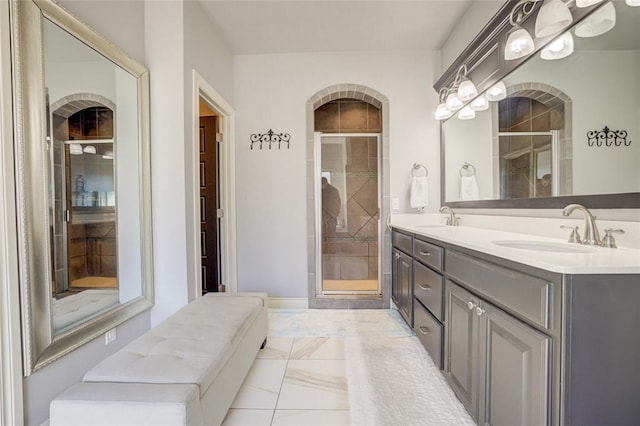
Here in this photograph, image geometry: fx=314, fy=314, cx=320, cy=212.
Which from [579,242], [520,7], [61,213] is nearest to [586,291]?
[579,242]

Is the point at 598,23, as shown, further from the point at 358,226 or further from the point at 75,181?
the point at 358,226

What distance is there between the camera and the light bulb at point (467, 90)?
2462mm

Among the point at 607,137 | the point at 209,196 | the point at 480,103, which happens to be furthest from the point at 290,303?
the point at 607,137

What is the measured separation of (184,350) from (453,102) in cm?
270

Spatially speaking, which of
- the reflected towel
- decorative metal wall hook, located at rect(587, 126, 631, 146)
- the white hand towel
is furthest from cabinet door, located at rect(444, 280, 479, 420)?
the white hand towel

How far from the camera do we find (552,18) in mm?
1520

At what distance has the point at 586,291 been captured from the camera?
912 mm

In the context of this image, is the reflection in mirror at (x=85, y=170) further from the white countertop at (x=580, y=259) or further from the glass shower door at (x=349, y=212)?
the glass shower door at (x=349, y=212)

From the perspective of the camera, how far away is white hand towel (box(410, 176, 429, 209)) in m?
3.10

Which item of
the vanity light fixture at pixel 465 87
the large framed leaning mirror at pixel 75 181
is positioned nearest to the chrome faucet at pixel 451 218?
the vanity light fixture at pixel 465 87

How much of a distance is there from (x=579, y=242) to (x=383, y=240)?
194 cm

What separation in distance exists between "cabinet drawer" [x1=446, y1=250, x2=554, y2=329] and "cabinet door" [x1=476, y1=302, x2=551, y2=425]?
5 cm

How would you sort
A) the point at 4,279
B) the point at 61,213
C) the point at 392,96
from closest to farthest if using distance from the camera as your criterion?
1. the point at 4,279
2. the point at 61,213
3. the point at 392,96

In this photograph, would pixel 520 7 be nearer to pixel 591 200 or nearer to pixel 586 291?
pixel 591 200
